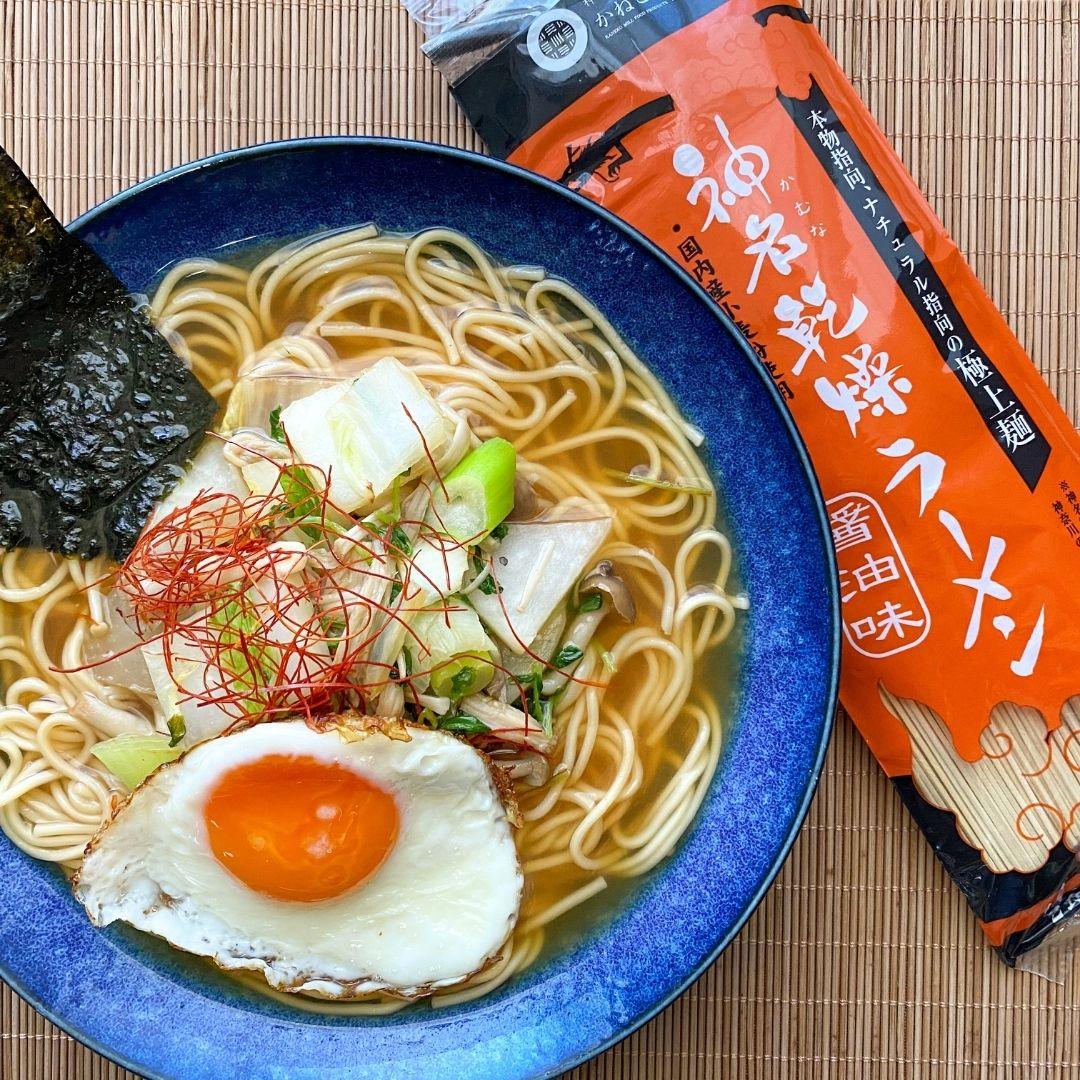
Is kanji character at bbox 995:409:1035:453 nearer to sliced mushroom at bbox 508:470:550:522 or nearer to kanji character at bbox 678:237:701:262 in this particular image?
kanji character at bbox 678:237:701:262

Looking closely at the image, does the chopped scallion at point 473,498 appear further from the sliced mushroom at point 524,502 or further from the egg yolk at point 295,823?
the egg yolk at point 295,823

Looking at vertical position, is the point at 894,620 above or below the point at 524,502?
below

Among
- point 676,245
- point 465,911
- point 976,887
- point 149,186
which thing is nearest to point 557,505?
point 676,245

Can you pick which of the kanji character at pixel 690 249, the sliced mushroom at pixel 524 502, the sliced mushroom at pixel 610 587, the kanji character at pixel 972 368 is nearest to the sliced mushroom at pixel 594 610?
the sliced mushroom at pixel 610 587

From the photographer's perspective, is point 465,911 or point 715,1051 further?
point 715,1051

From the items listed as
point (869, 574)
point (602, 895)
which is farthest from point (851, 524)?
point (602, 895)

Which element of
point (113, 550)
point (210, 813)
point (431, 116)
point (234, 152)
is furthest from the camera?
point (431, 116)

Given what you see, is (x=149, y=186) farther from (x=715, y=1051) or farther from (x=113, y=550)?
(x=715, y=1051)

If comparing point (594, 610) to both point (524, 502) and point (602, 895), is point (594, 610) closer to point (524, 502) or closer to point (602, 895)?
point (524, 502)
